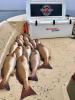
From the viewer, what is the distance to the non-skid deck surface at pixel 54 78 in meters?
1.41

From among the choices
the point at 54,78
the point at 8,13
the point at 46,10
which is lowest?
the point at 54,78

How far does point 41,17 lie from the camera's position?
8.45 feet

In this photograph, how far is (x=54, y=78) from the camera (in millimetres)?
1632

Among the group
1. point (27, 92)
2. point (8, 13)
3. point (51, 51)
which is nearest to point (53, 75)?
point (27, 92)

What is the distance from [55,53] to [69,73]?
45cm

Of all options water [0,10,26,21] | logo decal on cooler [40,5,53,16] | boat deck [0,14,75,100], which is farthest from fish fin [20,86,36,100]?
water [0,10,26,21]

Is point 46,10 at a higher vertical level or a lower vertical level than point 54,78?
higher

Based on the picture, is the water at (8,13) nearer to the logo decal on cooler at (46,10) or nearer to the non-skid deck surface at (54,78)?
the logo decal on cooler at (46,10)

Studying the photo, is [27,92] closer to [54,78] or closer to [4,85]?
[4,85]

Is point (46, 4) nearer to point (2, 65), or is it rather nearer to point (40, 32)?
point (40, 32)

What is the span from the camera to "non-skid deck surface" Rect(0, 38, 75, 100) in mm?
1411

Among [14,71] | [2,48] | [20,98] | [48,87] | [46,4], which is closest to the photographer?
[20,98]

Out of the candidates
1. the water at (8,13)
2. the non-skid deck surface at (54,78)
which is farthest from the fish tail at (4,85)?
the water at (8,13)

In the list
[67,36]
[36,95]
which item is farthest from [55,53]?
[36,95]
